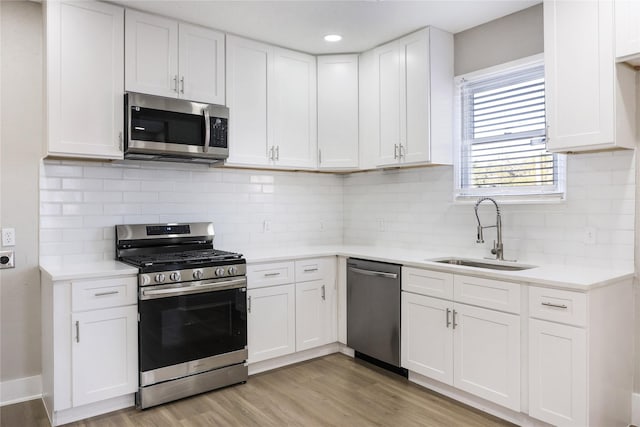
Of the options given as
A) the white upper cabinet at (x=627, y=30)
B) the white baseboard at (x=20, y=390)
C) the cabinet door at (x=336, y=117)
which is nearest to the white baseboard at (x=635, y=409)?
the white upper cabinet at (x=627, y=30)

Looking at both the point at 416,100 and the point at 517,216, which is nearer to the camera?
the point at 517,216

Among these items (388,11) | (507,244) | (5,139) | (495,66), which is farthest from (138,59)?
(507,244)

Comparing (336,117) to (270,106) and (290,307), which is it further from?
(290,307)

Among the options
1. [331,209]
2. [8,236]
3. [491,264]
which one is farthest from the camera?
[331,209]

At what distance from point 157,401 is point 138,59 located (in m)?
2.27

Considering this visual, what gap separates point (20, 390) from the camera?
300cm

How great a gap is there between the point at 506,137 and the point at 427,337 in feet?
5.05

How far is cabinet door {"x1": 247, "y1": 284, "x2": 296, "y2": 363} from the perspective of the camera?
3.34 metres

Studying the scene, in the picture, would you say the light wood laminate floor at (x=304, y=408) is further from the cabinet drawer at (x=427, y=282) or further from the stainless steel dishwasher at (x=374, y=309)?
the cabinet drawer at (x=427, y=282)

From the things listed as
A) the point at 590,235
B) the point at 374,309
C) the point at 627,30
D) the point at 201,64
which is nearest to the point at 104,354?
the point at 374,309

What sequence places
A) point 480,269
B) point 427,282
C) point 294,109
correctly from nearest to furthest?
point 480,269 < point 427,282 < point 294,109

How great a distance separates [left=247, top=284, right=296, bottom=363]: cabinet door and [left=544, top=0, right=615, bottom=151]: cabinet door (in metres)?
2.13

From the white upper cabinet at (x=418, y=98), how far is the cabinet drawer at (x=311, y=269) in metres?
1.00

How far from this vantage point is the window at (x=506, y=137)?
10.1 feet
